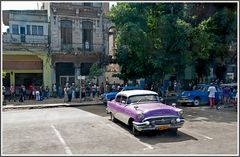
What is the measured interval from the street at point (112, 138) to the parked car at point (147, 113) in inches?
16.6

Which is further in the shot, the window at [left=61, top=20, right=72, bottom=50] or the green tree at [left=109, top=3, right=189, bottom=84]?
the window at [left=61, top=20, right=72, bottom=50]

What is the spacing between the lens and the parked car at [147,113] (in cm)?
1119

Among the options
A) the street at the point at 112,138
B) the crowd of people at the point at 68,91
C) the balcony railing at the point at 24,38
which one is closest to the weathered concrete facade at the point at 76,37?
the balcony railing at the point at 24,38

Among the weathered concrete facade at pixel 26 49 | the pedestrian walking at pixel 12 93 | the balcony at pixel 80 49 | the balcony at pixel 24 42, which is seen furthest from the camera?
the balcony at pixel 80 49

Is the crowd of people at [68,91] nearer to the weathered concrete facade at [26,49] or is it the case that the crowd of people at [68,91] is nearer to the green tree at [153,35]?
the weathered concrete facade at [26,49]

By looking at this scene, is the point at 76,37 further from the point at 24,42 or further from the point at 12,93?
the point at 12,93

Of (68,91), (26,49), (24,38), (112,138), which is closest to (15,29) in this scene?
(24,38)

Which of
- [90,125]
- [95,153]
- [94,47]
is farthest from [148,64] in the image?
[95,153]

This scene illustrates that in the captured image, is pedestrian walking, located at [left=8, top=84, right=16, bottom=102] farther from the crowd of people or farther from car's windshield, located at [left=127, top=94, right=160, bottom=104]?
car's windshield, located at [left=127, top=94, right=160, bottom=104]

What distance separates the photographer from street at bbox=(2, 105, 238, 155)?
376 inches

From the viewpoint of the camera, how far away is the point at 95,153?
9.20m

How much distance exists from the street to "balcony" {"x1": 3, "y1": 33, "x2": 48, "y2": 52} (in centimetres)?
1647

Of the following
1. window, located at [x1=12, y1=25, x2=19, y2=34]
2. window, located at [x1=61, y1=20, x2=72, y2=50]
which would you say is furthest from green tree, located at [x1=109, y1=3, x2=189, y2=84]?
window, located at [x1=12, y1=25, x2=19, y2=34]

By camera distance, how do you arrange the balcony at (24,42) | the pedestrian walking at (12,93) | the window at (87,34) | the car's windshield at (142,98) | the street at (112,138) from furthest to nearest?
the window at (87,34) → the balcony at (24,42) → the pedestrian walking at (12,93) → the car's windshield at (142,98) → the street at (112,138)
